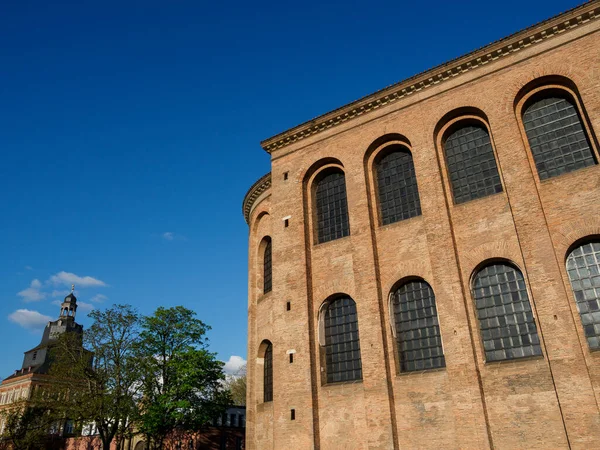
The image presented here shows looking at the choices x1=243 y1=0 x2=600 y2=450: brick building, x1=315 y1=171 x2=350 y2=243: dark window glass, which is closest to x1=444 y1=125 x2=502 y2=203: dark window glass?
x1=243 y1=0 x2=600 y2=450: brick building

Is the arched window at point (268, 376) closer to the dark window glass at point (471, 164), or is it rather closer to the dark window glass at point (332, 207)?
the dark window glass at point (332, 207)

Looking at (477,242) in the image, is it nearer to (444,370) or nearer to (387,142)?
(444,370)

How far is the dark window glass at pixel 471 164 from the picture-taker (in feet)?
49.3

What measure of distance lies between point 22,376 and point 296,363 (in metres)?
56.1

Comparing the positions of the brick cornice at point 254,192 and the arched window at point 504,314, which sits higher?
the brick cornice at point 254,192

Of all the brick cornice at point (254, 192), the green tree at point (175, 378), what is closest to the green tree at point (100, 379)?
the green tree at point (175, 378)

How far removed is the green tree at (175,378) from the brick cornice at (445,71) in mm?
15293

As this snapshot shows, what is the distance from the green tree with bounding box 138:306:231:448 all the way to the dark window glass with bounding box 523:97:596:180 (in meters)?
22.4

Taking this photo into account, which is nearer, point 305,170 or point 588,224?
point 588,224

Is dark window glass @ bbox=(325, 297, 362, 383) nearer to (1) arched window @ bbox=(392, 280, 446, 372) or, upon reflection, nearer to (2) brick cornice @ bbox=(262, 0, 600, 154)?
(1) arched window @ bbox=(392, 280, 446, 372)

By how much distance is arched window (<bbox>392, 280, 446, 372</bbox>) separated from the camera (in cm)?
1415

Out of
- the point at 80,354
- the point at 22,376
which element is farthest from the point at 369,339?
the point at 22,376

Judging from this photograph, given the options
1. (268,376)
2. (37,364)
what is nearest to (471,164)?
(268,376)

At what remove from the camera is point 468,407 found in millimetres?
12594
